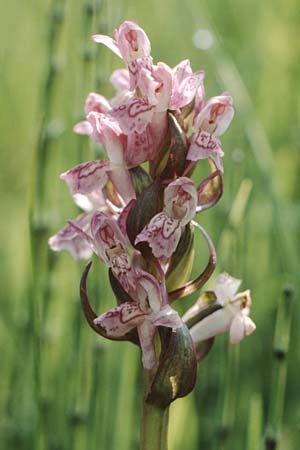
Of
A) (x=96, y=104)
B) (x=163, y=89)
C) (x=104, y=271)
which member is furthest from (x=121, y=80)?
(x=104, y=271)

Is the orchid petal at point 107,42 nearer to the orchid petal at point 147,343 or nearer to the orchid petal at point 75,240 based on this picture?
the orchid petal at point 75,240

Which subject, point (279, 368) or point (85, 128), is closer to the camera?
point (85, 128)

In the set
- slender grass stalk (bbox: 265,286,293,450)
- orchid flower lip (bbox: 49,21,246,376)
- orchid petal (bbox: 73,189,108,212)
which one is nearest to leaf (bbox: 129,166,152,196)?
orchid flower lip (bbox: 49,21,246,376)

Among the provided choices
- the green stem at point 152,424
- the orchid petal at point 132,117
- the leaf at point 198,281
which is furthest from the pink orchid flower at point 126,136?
the green stem at point 152,424

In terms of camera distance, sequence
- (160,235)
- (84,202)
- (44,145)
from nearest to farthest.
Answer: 1. (160,235)
2. (84,202)
3. (44,145)

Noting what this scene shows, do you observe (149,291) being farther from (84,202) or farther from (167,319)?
(84,202)

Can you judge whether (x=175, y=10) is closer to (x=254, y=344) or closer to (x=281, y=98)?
(x=281, y=98)
